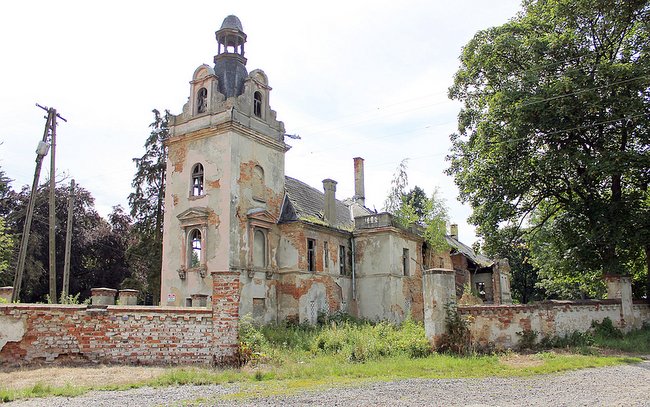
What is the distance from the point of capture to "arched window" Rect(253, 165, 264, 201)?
23.2m

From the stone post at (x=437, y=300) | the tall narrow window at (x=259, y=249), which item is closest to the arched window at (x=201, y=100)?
the tall narrow window at (x=259, y=249)

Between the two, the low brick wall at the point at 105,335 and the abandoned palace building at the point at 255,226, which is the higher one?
the abandoned palace building at the point at 255,226

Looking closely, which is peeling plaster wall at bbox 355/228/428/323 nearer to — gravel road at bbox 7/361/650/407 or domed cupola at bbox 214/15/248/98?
domed cupola at bbox 214/15/248/98

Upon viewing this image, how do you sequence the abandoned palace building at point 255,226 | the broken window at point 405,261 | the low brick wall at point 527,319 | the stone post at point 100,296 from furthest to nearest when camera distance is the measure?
the broken window at point 405,261 < the abandoned palace building at point 255,226 < the stone post at point 100,296 < the low brick wall at point 527,319

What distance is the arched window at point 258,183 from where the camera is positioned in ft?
76.1

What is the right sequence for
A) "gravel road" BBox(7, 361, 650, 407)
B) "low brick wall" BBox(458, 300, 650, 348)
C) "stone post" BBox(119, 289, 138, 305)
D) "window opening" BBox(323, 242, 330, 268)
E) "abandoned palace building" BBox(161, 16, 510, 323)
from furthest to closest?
"window opening" BBox(323, 242, 330, 268)
"abandoned palace building" BBox(161, 16, 510, 323)
"stone post" BBox(119, 289, 138, 305)
"low brick wall" BBox(458, 300, 650, 348)
"gravel road" BBox(7, 361, 650, 407)

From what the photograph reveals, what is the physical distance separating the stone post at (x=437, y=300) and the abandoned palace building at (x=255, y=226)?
8.43 m

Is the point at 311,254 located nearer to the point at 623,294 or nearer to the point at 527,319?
the point at 527,319

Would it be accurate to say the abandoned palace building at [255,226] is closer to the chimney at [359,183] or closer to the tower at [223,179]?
the tower at [223,179]

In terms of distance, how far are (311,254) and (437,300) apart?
1074cm

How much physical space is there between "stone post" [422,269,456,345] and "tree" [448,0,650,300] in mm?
7848

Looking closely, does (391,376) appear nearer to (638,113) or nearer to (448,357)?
(448,357)

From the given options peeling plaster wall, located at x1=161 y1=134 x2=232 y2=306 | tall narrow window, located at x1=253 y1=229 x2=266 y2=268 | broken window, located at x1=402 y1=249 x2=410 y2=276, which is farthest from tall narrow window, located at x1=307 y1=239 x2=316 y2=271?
broken window, located at x1=402 y1=249 x2=410 y2=276

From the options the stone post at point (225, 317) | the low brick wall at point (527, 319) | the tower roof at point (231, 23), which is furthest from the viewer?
Answer: the tower roof at point (231, 23)
